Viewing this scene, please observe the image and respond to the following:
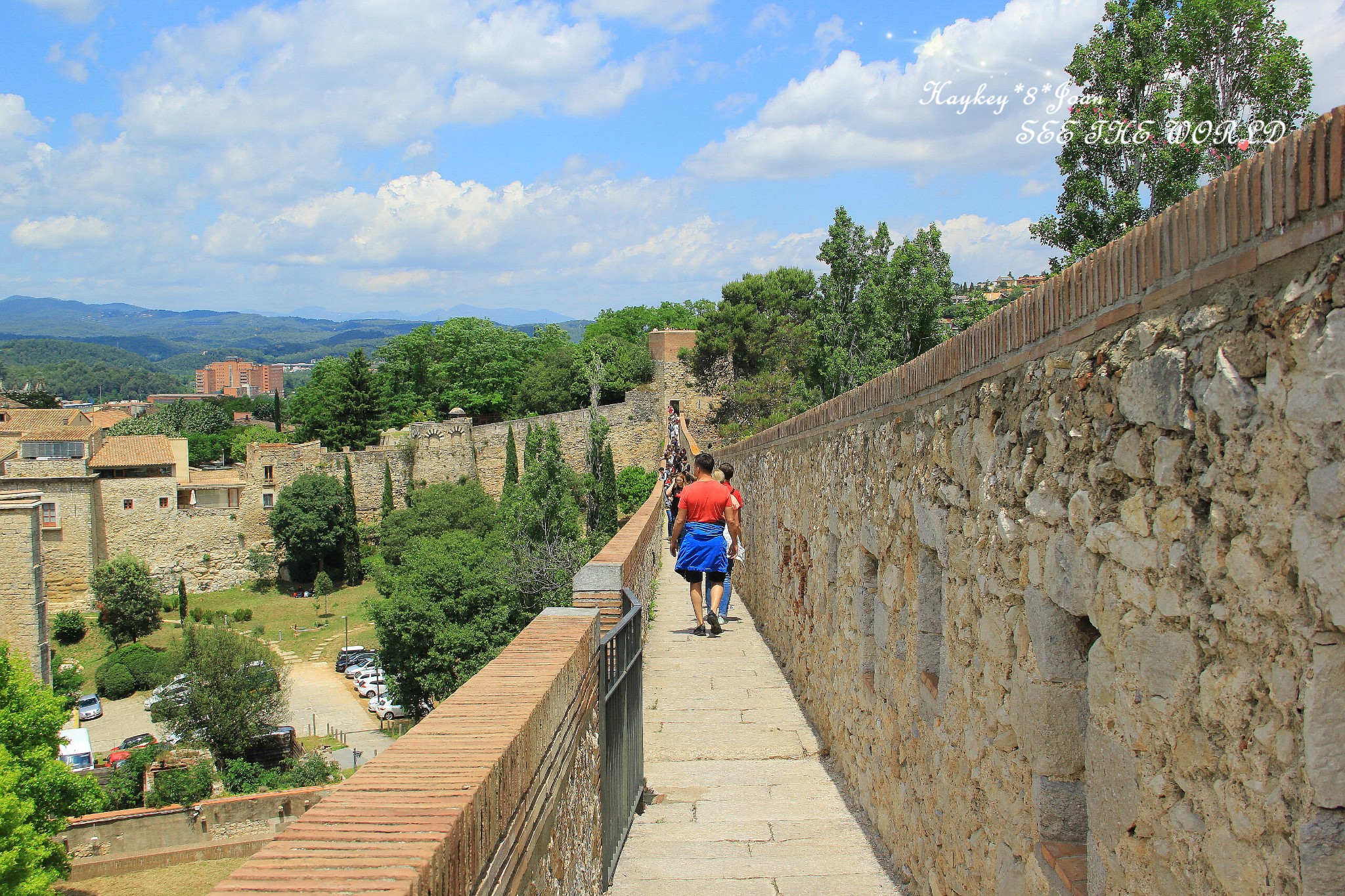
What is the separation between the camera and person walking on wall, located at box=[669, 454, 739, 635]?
817cm

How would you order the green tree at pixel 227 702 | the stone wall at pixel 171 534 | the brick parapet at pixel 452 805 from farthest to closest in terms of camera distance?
the stone wall at pixel 171 534 < the green tree at pixel 227 702 < the brick parapet at pixel 452 805

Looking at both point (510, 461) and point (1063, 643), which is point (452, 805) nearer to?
point (1063, 643)

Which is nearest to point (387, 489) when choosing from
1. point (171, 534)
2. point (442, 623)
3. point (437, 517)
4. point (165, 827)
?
point (437, 517)

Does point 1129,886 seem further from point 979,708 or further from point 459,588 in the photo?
point 459,588

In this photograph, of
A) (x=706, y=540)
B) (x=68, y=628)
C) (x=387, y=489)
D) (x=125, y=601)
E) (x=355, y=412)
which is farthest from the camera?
(x=355, y=412)

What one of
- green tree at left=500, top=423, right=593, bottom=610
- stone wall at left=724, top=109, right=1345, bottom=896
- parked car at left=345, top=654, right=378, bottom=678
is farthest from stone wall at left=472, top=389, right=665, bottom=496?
stone wall at left=724, top=109, right=1345, bottom=896

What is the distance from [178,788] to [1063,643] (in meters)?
27.6

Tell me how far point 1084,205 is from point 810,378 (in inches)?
674

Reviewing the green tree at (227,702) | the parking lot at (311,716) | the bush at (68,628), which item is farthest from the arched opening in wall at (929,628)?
the bush at (68,628)

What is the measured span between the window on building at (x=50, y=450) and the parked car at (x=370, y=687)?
20.1 meters

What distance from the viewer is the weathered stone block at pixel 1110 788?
197 centimetres

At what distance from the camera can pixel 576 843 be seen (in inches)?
132

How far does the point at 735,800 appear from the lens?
5203 mm

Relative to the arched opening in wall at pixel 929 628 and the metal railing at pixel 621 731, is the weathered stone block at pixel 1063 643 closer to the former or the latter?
the arched opening in wall at pixel 929 628
